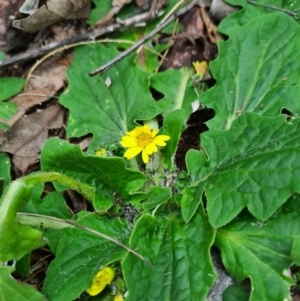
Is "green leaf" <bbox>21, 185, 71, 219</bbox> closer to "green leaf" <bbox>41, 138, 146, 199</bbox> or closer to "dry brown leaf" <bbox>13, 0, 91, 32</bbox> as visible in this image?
"green leaf" <bbox>41, 138, 146, 199</bbox>

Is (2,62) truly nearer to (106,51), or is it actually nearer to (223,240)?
(106,51)

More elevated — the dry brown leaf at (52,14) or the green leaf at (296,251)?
the dry brown leaf at (52,14)

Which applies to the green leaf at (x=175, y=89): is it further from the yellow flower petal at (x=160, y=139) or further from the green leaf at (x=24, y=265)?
the green leaf at (x=24, y=265)

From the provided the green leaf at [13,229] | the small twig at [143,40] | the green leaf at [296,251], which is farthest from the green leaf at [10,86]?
the green leaf at [296,251]

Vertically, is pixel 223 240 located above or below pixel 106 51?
below

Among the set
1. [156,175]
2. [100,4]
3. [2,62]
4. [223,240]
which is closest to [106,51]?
[100,4]
